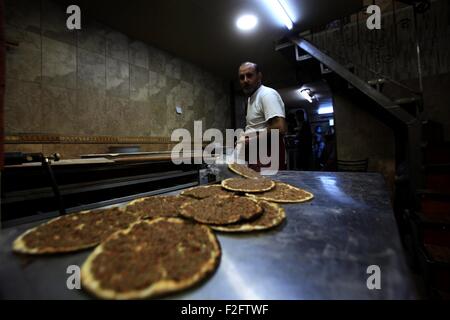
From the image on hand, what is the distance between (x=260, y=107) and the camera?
2.41 metres

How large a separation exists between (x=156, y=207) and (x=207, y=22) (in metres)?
3.29

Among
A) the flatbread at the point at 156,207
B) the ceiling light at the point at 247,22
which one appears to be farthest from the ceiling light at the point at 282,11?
the flatbread at the point at 156,207

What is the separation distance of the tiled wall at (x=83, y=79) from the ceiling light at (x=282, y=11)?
2.33 metres

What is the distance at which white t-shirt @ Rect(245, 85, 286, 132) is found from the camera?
2287 mm

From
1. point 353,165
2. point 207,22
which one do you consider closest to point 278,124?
point 207,22

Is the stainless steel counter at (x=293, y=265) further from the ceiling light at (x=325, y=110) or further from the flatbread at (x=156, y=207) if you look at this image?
the ceiling light at (x=325, y=110)

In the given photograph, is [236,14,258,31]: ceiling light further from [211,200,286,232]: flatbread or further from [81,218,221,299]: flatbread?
[81,218,221,299]: flatbread

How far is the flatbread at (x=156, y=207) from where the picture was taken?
1104mm

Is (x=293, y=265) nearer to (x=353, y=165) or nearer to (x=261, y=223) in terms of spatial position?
(x=261, y=223)

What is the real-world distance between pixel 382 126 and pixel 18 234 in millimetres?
4874

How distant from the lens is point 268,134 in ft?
7.59

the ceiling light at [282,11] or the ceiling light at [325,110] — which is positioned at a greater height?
the ceiling light at [325,110]

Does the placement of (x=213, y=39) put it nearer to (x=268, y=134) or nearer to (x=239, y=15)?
(x=239, y=15)
